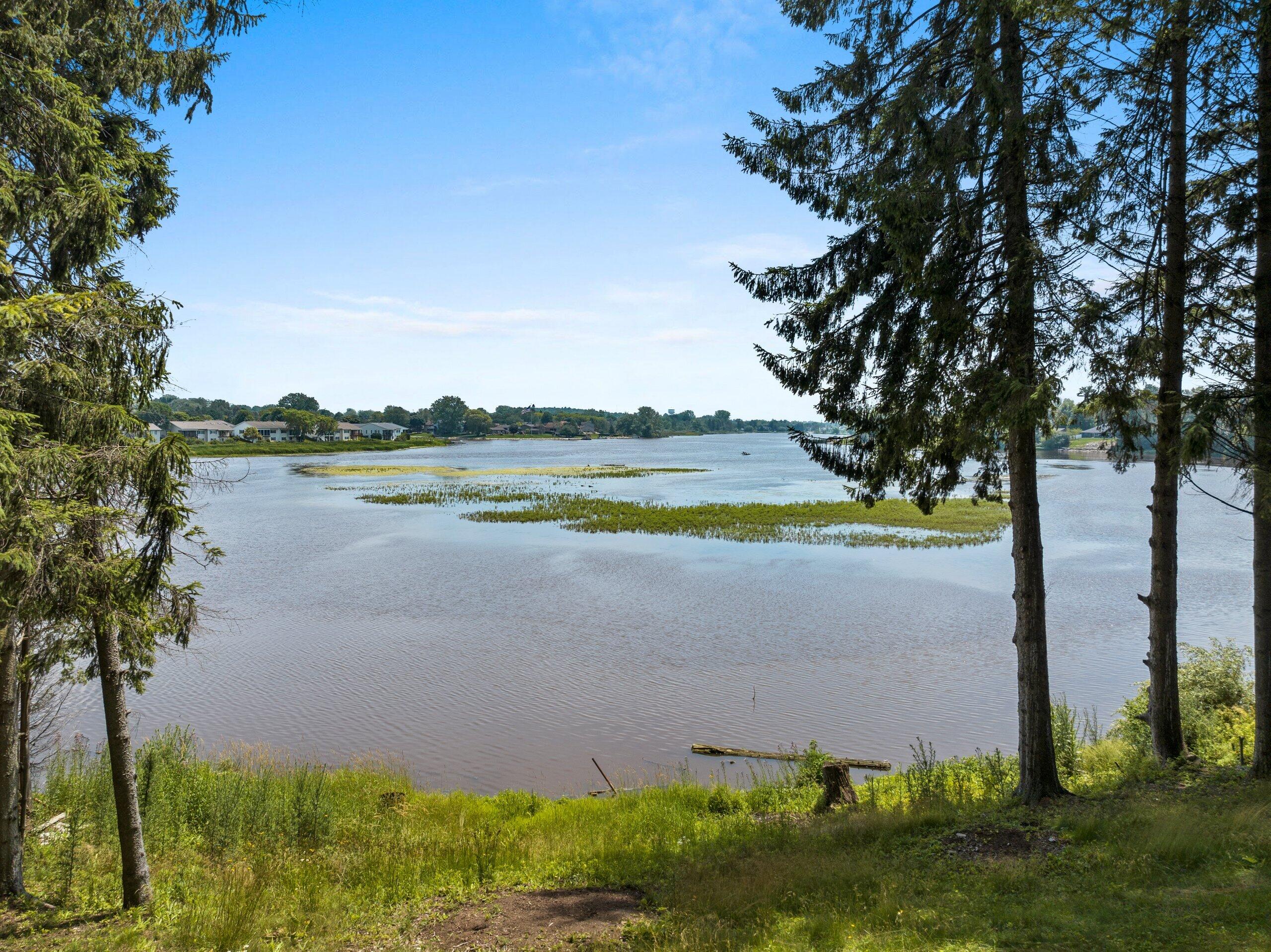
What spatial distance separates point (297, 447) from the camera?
13200 centimetres

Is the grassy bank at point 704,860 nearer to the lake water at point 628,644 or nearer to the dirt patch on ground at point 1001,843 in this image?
the dirt patch on ground at point 1001,843

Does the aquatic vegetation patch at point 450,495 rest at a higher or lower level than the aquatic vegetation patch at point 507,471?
lower

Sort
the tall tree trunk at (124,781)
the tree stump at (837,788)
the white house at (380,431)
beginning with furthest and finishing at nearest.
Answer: the white house at (380,431) → the tree stump at (837,788) → the tall tree trunk at (124,781)

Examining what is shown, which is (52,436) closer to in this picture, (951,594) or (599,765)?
(599,765)

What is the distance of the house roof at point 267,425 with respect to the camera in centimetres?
15075

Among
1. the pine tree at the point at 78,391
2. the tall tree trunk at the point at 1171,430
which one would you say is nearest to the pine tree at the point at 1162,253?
the tall tree trunk at the point at 1171,430

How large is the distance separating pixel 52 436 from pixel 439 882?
19.6 feet

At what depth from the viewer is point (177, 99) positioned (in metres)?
9.33

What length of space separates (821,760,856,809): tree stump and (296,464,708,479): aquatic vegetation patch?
67885 millimetres

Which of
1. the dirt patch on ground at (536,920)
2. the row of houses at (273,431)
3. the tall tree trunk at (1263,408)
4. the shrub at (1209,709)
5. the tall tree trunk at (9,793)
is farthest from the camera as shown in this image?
the row of houses at (273,431)

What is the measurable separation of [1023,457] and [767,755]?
739cm

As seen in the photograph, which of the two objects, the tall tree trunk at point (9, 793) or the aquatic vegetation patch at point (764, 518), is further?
the aquatic vegetation patch at point (764, 518)

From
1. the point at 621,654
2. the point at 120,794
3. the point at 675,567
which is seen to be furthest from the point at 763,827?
the point at 675,567

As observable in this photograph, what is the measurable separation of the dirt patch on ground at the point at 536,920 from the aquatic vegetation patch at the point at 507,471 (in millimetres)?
70218
